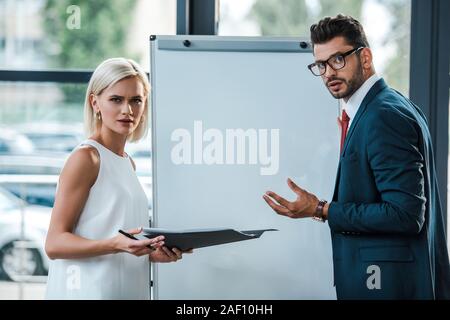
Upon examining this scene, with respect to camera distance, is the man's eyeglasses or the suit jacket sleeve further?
the man's eyeglasses

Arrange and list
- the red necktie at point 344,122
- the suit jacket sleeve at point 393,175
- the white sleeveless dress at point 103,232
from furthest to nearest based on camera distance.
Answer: the red necktie at point 344,122
the white sleeveless dress at point 103,232
the suit jacket sleeve at point 393,175

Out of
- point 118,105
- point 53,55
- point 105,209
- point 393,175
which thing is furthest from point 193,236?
point 53,55

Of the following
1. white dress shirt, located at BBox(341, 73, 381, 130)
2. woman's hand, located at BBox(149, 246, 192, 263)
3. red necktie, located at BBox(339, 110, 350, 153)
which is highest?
white dress shirt, located at BBox(341, 73, 381, 130)

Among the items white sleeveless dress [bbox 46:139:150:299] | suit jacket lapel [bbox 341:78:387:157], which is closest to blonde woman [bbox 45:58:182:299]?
white sleeveless dress [bbox 46:139:150:299]

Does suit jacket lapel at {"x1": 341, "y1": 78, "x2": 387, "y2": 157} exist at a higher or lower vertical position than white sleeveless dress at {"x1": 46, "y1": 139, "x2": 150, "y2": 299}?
higher

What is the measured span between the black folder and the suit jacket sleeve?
358 millimetres

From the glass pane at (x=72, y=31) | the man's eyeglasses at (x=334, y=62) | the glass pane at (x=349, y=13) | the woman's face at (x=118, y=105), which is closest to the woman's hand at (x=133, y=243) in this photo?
the woman's face at (x=118, y=105)

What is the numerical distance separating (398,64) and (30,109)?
4.75 feet

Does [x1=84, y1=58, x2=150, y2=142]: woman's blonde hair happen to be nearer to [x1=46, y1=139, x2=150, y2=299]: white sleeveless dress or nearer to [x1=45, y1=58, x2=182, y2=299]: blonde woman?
[x1=45, y1=58, x2=182, y2=299]: blonde woman

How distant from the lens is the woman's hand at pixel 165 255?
2129 mm

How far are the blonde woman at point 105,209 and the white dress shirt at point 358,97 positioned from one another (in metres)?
0.68

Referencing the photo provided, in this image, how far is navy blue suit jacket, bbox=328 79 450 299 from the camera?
1954mm

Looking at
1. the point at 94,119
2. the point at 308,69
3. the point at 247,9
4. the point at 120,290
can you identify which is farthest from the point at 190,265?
the point at 247,9

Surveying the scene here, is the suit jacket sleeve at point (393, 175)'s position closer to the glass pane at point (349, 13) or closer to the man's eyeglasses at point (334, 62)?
the man's eyeglasses at point (334, 62)
